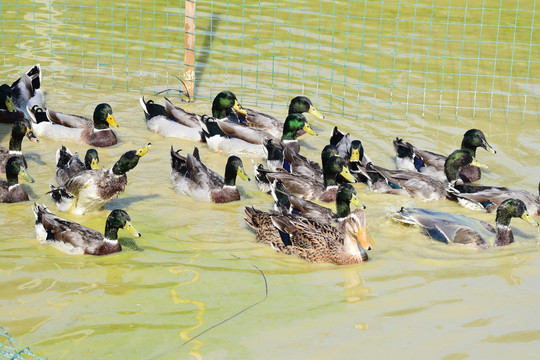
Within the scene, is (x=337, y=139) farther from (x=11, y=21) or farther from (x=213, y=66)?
(x=11, y=21)

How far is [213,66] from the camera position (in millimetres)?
12766

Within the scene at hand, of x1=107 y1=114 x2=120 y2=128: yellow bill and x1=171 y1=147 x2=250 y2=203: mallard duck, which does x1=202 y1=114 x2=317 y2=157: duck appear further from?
x1=171 y1=147 x2=250 y2=203: mallard duck

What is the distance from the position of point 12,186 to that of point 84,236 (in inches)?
58.7

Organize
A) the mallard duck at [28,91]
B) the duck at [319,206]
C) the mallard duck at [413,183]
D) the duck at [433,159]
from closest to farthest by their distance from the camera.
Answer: the duck at [319,206], the mallard duck at [413,183], the duck at [433,159], the mallard duck at [28,91]

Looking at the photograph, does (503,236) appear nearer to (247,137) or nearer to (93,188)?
(247,137)

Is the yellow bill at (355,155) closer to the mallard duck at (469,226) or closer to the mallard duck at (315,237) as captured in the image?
the mallard duck at (469,226)

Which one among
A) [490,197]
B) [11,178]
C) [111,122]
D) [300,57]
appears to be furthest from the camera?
[300,57]

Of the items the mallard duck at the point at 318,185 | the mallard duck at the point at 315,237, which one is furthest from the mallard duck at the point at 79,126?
the mallard duck at the point at 315,237

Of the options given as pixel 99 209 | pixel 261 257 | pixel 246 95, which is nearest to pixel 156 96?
pixel 246 95

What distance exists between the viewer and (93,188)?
755 centimetres

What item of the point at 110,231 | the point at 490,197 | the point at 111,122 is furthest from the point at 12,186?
the point at 490,197

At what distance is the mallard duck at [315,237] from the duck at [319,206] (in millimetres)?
462

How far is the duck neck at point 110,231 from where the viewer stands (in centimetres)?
666

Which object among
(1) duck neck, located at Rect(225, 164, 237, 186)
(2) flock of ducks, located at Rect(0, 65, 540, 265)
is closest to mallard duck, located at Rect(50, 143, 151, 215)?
(2) flock of ducks, located at Rect(0, 65, 540, 265)
